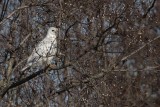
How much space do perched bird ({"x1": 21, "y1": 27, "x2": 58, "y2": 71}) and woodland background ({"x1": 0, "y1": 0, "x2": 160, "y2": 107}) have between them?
5.1 inches

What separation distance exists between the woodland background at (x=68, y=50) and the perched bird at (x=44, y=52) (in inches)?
5.1

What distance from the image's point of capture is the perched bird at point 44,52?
8117mm

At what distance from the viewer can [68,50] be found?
9234mm

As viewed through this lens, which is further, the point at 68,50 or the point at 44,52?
the point at 68,50

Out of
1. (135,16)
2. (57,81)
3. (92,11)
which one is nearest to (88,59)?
(57,81)

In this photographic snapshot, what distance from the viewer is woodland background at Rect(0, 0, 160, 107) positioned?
8.48 meters

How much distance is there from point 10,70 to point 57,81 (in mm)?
852

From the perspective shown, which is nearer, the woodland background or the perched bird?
the perched bird

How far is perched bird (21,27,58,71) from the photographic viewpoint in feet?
26.6

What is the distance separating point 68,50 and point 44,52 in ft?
1.71

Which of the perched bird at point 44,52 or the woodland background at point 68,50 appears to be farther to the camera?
the woodland background at point 68,50

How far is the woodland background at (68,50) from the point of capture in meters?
8.48

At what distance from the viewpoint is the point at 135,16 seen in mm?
11922

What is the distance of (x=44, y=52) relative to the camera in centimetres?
886
